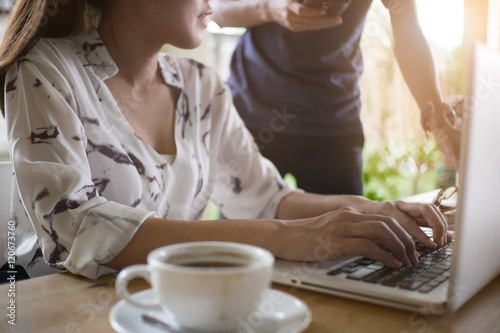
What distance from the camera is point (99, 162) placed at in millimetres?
751

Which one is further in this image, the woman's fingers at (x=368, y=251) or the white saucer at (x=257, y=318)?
the woman's fingers at (x=368, y=251)

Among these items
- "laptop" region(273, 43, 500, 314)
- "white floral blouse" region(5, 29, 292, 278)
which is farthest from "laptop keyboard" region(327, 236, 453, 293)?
"white floral blouse" region(5, 29, 292, 278)

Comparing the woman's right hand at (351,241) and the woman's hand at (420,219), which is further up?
the woman's right hand at (351,241)

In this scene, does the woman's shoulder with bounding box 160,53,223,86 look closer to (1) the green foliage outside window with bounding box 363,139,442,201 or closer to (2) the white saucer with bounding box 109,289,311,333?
(1) the green foliage outside window with bounding box 363,139,442,201

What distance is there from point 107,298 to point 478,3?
115 centimetres

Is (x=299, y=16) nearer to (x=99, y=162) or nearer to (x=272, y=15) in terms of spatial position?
(x=272, y=15)

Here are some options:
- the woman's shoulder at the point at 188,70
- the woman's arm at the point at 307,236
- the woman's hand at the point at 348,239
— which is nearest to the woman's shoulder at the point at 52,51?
the woman's shoulder at the point at 188,70

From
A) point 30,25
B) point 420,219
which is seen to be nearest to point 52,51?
point 30,25

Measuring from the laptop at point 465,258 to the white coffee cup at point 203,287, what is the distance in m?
0.15

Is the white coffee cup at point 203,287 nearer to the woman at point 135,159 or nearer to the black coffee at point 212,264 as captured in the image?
the black coffee at point 212,264

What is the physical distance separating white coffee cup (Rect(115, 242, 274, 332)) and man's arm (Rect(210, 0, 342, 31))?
0.93 meters

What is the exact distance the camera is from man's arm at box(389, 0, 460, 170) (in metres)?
1.12

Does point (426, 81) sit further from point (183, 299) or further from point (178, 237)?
point (183, 299)

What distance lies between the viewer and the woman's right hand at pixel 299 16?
1166 mm
